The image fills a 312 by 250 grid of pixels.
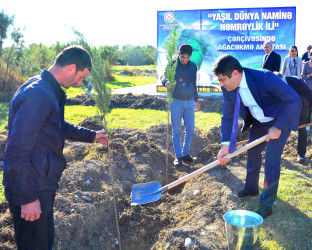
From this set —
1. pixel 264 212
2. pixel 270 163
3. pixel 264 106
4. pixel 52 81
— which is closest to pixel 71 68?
pixel 52 81

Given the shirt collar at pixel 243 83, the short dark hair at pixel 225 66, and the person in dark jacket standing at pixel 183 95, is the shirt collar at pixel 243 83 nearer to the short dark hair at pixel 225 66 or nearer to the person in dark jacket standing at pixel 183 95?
the short dark hair at pixel 225 66

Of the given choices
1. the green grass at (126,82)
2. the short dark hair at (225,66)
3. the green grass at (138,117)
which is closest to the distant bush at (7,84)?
the green grass at (138,117)

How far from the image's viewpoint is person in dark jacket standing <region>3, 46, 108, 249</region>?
2131 millimetres

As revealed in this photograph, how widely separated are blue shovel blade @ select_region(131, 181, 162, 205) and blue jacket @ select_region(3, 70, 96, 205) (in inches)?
66.0

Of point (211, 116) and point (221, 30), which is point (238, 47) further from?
point (211, 116)

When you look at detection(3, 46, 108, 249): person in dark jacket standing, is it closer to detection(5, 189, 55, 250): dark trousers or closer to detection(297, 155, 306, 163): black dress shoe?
detection(5, 189, 55, 250): dark trousers

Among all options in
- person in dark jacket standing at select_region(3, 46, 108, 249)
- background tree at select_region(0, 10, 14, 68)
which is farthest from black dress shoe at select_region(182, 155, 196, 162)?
background tree at select_region(0, 10, 14, 68)

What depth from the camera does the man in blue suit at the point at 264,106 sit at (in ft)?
11.3

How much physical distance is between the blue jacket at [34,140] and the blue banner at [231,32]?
12.7 m

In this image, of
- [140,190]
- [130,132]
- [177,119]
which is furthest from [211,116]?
[140,190]

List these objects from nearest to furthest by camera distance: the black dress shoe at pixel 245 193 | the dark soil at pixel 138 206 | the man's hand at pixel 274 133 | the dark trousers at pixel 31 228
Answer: the dark trousers at pixel 31 228 < the man's hand at pixel 274 133 < the dark soil at pixel 138 206 < the black dress shoe at pixel 245 193

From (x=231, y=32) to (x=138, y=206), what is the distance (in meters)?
12.1

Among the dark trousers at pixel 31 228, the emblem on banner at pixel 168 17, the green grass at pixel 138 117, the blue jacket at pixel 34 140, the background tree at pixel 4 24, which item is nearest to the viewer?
the blue jacket at pixel 34 140

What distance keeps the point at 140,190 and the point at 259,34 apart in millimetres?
12433
